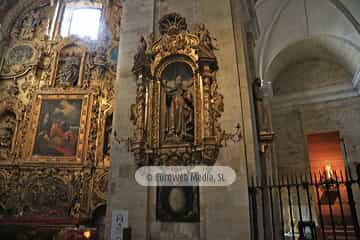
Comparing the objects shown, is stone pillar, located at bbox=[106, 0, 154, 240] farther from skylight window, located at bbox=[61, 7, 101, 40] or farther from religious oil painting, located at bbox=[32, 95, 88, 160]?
skylight window, located at bbox=[61, 7, 101, 40]

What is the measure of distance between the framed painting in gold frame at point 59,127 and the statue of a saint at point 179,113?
485 cm

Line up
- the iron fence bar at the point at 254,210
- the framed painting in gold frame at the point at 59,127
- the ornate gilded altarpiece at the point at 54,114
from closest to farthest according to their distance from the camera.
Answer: the iron fence bar at the point at 254,210 < the ornate gilded altarpiece at the point at 54,114 < the framed painting in gold frame at the point at 59,127

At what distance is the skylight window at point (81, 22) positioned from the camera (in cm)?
1245

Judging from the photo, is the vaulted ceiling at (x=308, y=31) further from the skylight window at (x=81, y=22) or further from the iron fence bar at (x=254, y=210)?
the iron fence bar at (x=254, y=210)

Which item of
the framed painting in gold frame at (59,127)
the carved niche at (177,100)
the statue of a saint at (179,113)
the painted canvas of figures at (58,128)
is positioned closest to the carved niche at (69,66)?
the framed painting in gold frame at (59,127)

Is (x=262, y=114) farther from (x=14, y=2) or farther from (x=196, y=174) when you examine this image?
(x=14, y=2)

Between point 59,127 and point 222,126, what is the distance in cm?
689

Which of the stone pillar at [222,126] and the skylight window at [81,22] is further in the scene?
the skylight window at [81,22]

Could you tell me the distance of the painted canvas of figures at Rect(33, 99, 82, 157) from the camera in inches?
393

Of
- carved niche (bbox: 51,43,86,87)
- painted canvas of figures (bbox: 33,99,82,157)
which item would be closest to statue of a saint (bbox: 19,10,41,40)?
carved niche (bbox: 51,43,86,87)

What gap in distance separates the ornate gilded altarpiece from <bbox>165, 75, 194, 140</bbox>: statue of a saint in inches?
→ 174

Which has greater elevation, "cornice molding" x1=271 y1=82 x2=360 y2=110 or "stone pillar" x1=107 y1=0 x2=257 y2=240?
"cornice molding" x1=271 y1=82 x2=360 y2=110

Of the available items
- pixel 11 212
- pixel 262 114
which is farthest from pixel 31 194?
pixel 262 114

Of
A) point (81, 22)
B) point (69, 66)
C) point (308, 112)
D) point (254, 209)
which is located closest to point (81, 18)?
point (81, 22)
